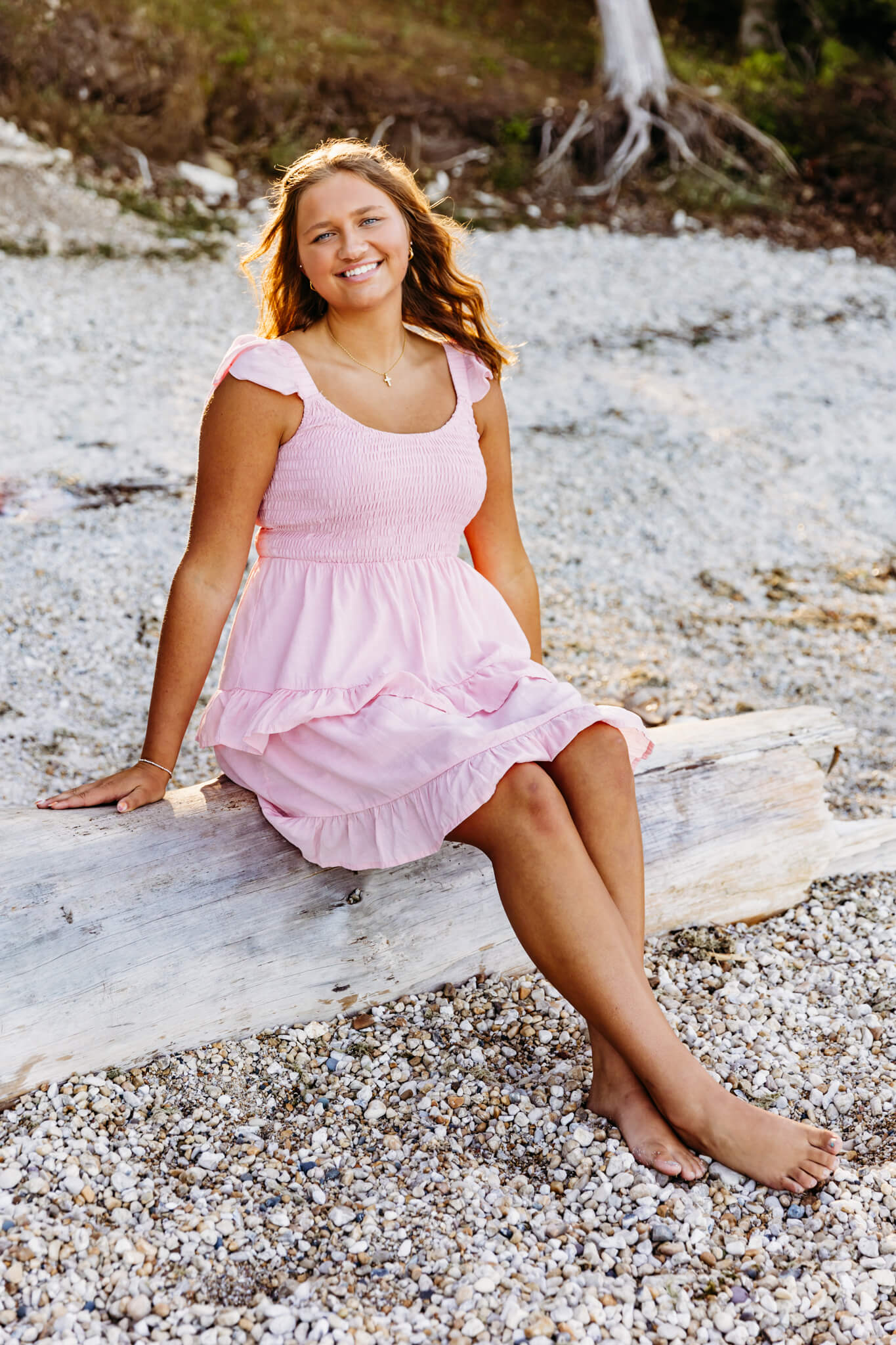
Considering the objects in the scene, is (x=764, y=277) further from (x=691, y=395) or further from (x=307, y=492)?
(x=307, y=492)

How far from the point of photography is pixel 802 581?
564cm

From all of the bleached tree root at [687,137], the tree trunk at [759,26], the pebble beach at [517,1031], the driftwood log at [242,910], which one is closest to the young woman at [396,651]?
the driftwood log at [242,910]

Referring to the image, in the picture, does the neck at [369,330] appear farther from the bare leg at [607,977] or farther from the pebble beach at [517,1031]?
the pebble beach at [517,1031]

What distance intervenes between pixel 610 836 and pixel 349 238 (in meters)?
1.44

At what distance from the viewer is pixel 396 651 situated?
8.75 ft

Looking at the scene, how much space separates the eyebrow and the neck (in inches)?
7.5

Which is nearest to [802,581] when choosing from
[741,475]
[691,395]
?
[741,475]

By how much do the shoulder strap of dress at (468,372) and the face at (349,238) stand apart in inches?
11.7

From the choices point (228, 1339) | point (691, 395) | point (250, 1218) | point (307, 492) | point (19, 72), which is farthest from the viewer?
point (19, 72)

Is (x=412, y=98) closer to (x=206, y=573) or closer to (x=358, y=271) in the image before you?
(x=358, y=271)

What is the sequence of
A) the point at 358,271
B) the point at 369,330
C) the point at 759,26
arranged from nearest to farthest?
the point at 358,271, the point at 369,330, the point at 759,26

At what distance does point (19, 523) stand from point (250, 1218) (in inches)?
156

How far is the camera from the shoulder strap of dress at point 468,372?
2986 millimetres

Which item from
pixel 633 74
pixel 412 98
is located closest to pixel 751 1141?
pixel 412 98
